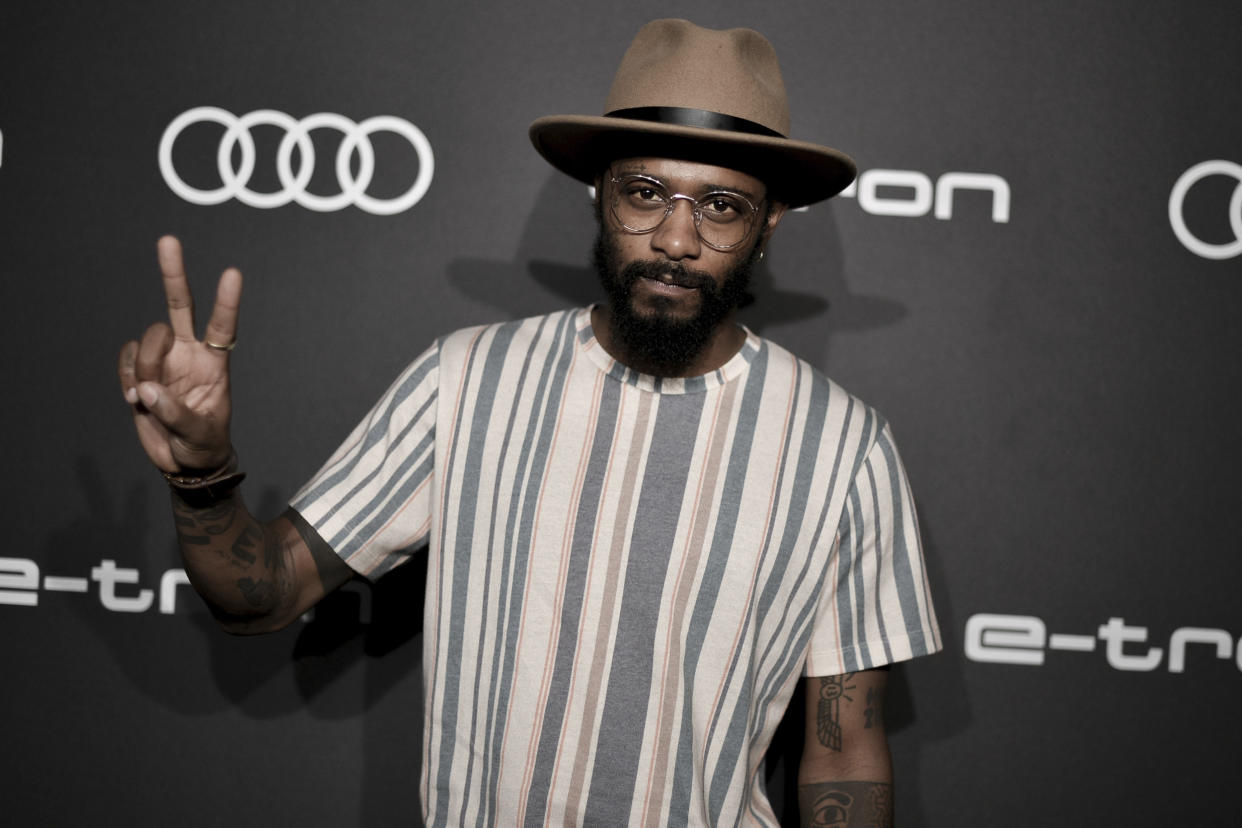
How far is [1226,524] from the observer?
1.63 meters

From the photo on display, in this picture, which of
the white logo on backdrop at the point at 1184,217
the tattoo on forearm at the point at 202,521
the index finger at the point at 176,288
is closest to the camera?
the index finger at the point at 176,288

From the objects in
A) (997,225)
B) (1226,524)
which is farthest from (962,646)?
(997,225)

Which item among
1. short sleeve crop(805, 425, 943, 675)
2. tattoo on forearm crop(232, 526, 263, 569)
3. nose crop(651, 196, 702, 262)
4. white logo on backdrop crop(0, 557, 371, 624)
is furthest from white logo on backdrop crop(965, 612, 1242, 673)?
tattoo on forearm crop(232, 526, 263, 569)

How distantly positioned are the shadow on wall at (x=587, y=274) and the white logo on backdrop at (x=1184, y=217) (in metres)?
0.49

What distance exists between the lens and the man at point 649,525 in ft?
3.90

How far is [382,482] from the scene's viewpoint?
1267mm

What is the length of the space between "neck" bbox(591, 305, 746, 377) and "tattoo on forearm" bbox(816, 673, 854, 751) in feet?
1.51

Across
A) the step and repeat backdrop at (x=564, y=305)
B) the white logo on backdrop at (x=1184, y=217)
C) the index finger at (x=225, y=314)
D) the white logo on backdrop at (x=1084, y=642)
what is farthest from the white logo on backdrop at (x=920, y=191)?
the index finger at (x=225, y=314)

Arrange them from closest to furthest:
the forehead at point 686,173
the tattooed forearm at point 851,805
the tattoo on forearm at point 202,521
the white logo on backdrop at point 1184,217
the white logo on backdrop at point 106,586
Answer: the tattoo on forearm at point 202,521, the forehead at point 686,173, the tattooed forearm at point 851,805, the white logo on backdrop at point 1184,217, the white logo on backdrop at point 106,586

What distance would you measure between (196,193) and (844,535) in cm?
123

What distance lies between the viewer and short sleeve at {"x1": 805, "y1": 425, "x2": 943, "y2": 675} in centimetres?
128

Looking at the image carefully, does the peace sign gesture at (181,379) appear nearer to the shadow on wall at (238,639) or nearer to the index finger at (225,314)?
the index finger at (225,314)

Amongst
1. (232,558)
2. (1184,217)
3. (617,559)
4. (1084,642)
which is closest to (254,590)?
(232,558)

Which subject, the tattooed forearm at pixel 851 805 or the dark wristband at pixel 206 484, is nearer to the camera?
the dark wristband at pixel 206 484
